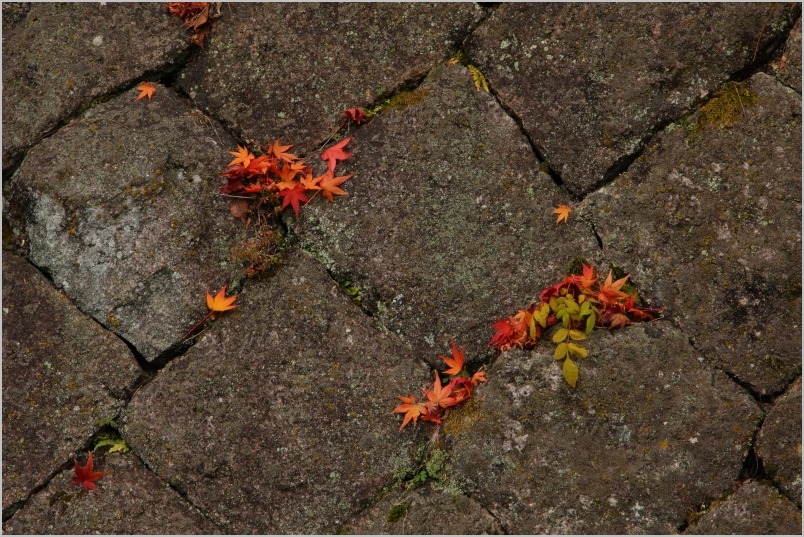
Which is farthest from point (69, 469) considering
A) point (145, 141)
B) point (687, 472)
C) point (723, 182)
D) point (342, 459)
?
point (723, 182)

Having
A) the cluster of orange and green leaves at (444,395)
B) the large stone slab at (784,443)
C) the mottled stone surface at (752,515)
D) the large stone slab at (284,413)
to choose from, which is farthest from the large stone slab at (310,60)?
the mottled stone surface at (752,515)

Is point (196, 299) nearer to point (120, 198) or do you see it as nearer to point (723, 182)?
point (120, 198)

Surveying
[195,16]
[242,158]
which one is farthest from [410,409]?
[195,16]

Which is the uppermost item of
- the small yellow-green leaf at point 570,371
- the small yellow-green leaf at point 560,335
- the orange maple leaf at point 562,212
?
the orange maple leaf at point 562,212

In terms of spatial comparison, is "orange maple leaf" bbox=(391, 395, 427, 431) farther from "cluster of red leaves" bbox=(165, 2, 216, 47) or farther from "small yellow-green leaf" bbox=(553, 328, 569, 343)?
"cluster of red leaves" bbox=(165, 2, 216, 47)

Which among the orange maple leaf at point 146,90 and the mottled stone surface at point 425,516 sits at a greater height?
the orange maple leaf at point 146,90

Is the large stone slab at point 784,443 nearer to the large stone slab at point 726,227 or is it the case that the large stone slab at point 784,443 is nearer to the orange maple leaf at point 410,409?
the large stone slab at point 726,227
